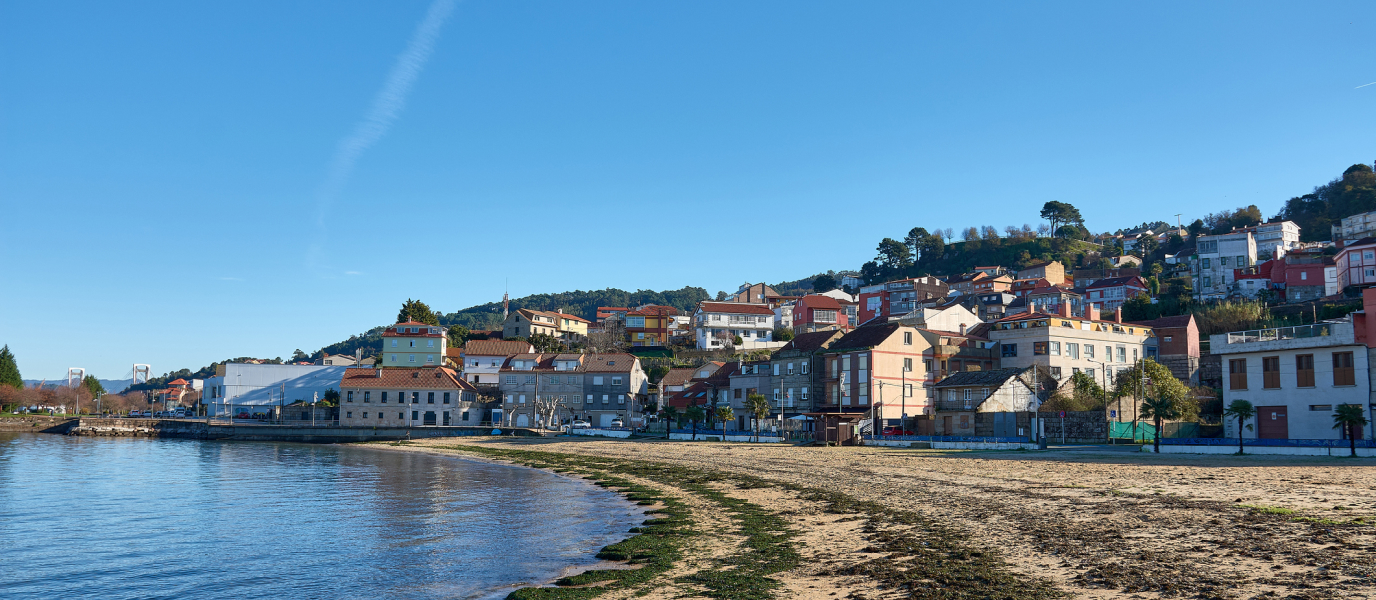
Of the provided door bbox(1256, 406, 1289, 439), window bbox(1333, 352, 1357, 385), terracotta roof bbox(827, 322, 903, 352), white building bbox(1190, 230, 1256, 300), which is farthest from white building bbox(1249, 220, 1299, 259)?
window bbox(1333, 352, 1357, 385)

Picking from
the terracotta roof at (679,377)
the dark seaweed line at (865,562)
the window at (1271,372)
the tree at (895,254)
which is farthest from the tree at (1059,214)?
the dark seaweed line at (865,562)

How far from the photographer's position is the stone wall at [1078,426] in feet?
193

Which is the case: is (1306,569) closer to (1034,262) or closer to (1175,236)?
(1034,262)

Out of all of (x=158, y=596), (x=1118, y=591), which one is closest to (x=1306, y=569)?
(x=1118, y=591)

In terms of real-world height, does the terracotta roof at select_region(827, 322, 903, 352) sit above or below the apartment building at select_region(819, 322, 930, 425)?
above

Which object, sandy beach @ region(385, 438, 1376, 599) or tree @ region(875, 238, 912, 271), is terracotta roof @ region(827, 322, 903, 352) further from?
tree @ region(875, 238, 912, 271)

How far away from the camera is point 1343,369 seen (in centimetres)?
4794

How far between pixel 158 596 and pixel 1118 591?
19.5 m

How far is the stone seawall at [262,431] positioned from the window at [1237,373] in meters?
64.8

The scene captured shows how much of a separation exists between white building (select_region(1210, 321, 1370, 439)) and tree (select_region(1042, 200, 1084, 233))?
5653 inches

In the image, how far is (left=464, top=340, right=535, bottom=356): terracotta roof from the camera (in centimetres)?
11956

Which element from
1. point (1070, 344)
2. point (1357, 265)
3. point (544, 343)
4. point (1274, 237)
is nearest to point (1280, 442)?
point (1070, 344)

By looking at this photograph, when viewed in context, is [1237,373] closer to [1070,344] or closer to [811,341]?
[1070,344]

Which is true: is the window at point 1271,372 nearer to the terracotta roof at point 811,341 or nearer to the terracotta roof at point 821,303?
the terracotta roof at point 811,341
